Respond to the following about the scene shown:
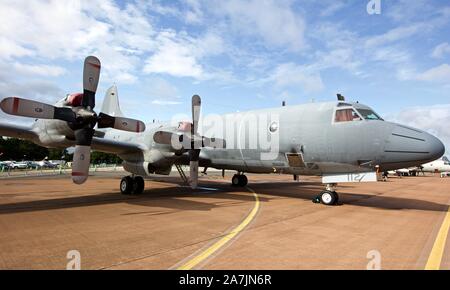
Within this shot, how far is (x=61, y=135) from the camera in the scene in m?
12.3

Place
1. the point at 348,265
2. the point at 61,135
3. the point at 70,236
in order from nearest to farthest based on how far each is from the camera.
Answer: the point at 348,265 → the point at 70,236 → the point at 61,135

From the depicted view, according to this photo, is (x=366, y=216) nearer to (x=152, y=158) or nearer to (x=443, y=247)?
(x=443, y=247)

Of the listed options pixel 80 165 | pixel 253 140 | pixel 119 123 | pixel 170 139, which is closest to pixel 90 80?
pixel 119 123

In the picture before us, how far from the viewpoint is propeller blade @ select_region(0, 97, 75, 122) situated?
9.19 meters

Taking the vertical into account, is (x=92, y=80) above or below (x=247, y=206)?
above

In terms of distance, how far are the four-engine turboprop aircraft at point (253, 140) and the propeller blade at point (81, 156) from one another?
0.03 metres

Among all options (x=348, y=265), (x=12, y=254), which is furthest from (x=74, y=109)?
(x=348, y=265)

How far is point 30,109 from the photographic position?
974 cm

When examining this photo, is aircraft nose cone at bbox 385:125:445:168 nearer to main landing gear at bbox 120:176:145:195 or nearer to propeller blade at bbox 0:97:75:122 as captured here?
main landing gear at bbox 120:176:145:195

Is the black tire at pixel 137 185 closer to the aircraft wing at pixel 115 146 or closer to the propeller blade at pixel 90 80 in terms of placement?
the aircraft wing at pixel 115 146

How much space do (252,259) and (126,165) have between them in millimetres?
11579

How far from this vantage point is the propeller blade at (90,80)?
11.6 meters

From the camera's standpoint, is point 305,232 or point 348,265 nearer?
point 348,265

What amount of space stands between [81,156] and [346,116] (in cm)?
1004
